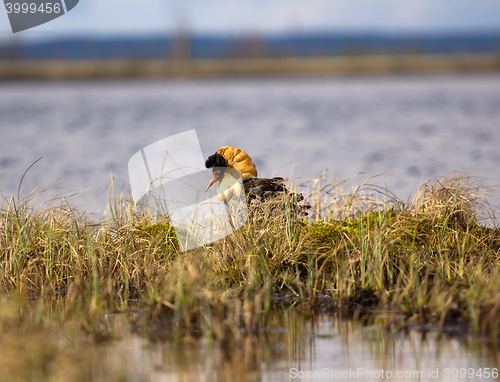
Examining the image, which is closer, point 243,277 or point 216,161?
point 243,277

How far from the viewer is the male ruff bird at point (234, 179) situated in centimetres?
661

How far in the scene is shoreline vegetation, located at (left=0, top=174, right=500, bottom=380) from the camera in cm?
450

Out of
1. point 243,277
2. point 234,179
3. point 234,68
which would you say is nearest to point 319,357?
point 243,277

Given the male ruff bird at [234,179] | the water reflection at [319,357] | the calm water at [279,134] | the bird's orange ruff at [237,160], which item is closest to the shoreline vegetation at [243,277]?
the water reflection at [319,357]

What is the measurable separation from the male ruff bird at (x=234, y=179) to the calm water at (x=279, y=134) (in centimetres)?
133

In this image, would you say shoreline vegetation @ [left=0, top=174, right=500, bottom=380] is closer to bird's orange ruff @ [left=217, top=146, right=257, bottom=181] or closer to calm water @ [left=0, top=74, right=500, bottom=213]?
bird's orange ruff @ [left=217, top=146, right=257, bottom=181]

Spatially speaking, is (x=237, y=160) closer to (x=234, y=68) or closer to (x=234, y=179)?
(x=234, y=179)

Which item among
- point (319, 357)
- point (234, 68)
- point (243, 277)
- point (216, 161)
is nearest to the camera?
point (319, 357)

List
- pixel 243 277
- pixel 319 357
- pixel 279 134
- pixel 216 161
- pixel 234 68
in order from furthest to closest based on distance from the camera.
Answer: pixel 234 68, pixel 279 134, pixel 216 161, pixel 243 277, pixel 319 357

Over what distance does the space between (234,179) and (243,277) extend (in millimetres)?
1314

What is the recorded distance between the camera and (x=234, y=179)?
665cm

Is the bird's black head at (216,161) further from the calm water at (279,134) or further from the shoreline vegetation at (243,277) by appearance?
the calm water at (279,134)

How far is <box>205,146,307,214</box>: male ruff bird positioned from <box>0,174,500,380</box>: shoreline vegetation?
0.96 feet

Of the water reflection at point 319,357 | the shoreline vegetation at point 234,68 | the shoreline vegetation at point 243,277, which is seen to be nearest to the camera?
the water reflection at point 319,357
